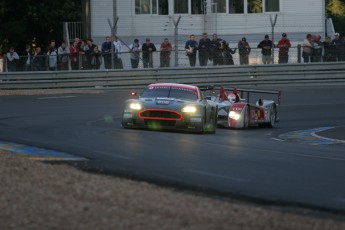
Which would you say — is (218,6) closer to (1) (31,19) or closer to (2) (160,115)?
(1) (31,19)

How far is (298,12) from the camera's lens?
151ft

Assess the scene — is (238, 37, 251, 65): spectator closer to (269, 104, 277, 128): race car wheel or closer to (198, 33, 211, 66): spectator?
(198, 33, 211, 66): spectator

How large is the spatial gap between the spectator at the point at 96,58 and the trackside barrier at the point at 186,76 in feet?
1.26

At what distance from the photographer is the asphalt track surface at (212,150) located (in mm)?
12500

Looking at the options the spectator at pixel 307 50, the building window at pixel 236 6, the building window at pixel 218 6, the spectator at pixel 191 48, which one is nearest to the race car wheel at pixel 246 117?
the spectator at pixel 191 48

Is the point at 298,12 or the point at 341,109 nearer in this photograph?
the point at 341,109

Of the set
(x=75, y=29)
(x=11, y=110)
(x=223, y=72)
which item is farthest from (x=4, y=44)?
(x=11, y=110)

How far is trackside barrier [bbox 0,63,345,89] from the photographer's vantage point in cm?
3584

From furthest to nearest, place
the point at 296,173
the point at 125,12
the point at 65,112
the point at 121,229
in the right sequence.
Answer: the point at 125,12, the point at 65,112, the point at 296,173, the point at 121,229

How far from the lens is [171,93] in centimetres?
2297

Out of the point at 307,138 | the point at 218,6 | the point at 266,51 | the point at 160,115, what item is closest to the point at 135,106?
the point at 160,115

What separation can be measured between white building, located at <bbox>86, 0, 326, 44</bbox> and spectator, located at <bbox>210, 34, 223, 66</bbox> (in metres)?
7.99

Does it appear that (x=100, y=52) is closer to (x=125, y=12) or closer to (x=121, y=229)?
(x=125, y=12)

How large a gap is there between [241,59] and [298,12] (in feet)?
31.9
